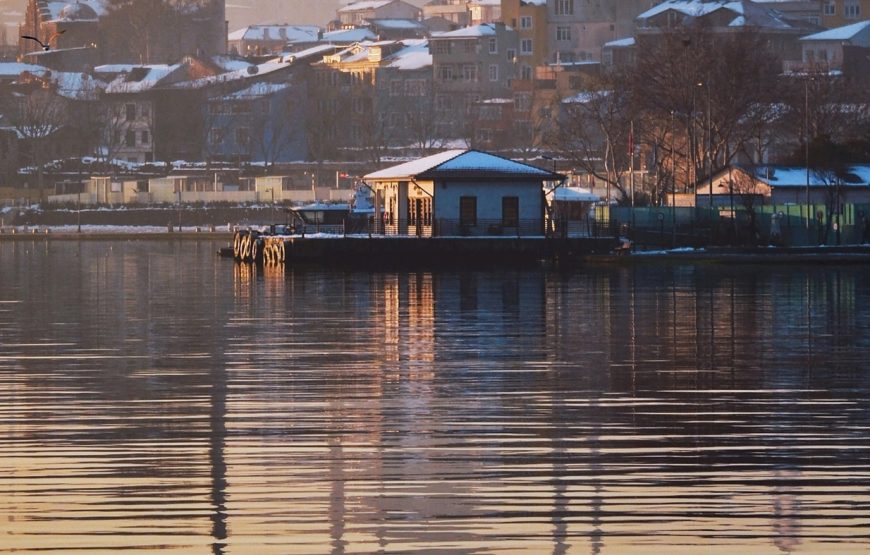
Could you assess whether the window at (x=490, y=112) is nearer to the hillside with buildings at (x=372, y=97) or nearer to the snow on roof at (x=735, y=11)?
the hillside with buildings at (x=372, y=97)

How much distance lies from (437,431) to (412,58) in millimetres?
168012

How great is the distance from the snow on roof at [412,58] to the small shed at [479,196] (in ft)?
355

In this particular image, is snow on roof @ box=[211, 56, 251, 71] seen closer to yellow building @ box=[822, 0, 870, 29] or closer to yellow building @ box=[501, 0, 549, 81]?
yellow building @ box=[501, 0, 549, 81]

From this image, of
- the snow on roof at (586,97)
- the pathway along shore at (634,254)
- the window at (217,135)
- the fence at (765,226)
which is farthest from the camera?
the window at (217,135)

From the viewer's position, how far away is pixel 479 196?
2940 inches

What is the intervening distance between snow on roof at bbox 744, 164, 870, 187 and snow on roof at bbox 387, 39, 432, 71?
105867 millimetres

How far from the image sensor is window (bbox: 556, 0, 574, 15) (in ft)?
632

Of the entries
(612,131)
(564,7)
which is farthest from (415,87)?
(612,131)

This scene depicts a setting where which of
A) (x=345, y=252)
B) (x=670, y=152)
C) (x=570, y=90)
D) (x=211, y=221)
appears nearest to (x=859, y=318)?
(x=345, y=252)

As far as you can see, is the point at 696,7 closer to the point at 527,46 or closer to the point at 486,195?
the point at 527,46

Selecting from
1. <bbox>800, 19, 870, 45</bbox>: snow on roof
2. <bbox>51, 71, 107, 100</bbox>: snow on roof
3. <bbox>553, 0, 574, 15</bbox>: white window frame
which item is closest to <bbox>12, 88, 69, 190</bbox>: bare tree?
<bbox>51, 71, 107, 100</bbox>: snow on roof

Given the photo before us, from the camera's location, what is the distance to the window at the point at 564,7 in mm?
192750

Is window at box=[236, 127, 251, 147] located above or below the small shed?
above

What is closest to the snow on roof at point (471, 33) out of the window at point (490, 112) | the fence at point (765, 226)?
the window at point (490, 112)
